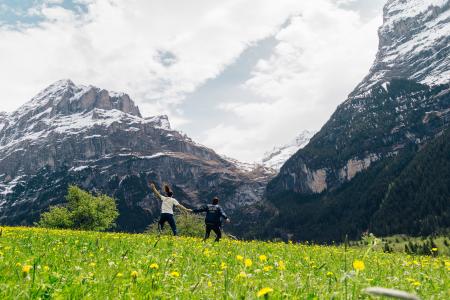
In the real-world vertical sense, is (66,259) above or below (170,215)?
below

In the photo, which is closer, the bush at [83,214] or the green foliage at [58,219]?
the green foliage at [58,219]

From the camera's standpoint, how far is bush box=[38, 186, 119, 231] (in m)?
95.2

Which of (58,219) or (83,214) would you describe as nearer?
(83,214)

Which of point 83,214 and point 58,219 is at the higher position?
point 83,214

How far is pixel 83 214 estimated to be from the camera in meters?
95.4

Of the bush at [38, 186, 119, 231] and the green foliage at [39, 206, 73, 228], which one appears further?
the bush at [38, 186, 119, 231]

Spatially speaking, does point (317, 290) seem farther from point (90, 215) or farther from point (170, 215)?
point (90, 215)

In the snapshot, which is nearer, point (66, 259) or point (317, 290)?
point (317, 290)

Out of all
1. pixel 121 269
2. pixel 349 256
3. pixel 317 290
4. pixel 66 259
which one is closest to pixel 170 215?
pixel 349 256

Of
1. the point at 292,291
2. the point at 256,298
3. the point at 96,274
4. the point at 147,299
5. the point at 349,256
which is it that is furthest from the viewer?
the point at 349,256

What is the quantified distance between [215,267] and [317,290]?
377cm

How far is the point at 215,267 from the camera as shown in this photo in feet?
28.0

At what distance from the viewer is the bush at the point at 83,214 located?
3748 inches

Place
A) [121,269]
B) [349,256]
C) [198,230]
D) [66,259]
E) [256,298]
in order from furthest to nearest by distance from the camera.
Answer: [198,230]
[349,256]
[66,259]
[121,269]
[256,298]
